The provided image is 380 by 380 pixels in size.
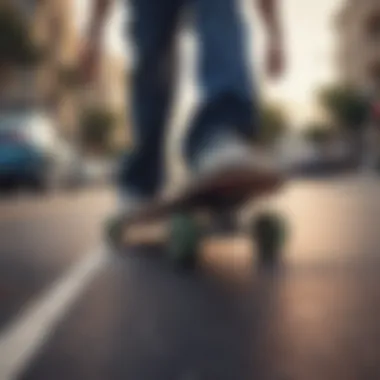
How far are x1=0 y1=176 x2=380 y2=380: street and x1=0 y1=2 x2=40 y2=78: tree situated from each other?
0.52 m

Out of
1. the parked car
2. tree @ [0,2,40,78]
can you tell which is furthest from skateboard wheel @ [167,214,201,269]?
tree @ [0,2,40,78]

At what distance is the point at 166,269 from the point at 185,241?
59 mm

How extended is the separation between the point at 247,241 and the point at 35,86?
1.11m

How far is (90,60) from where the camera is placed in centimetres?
179

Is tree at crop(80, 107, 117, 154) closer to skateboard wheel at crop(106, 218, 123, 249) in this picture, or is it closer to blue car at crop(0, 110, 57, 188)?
blue car at crop(0, 110, 57, 188)

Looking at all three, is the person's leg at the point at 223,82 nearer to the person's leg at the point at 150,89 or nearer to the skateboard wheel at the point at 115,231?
the person's leg at the point at 150,89

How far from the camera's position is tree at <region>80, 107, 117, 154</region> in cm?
281

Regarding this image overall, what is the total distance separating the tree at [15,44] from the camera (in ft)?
8.30

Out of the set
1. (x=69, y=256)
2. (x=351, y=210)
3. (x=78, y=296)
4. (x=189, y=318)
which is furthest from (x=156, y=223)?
(x=351, y=210)

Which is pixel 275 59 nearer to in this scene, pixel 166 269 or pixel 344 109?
pixel 166 269

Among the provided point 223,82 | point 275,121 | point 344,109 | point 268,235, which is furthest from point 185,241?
point 275,121

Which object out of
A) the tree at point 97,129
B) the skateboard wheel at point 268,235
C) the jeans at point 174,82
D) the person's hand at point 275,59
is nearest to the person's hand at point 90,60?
the jeans at point 174,82

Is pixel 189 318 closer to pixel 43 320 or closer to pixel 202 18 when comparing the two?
pixel 43 320

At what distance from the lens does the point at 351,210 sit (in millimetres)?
3336
